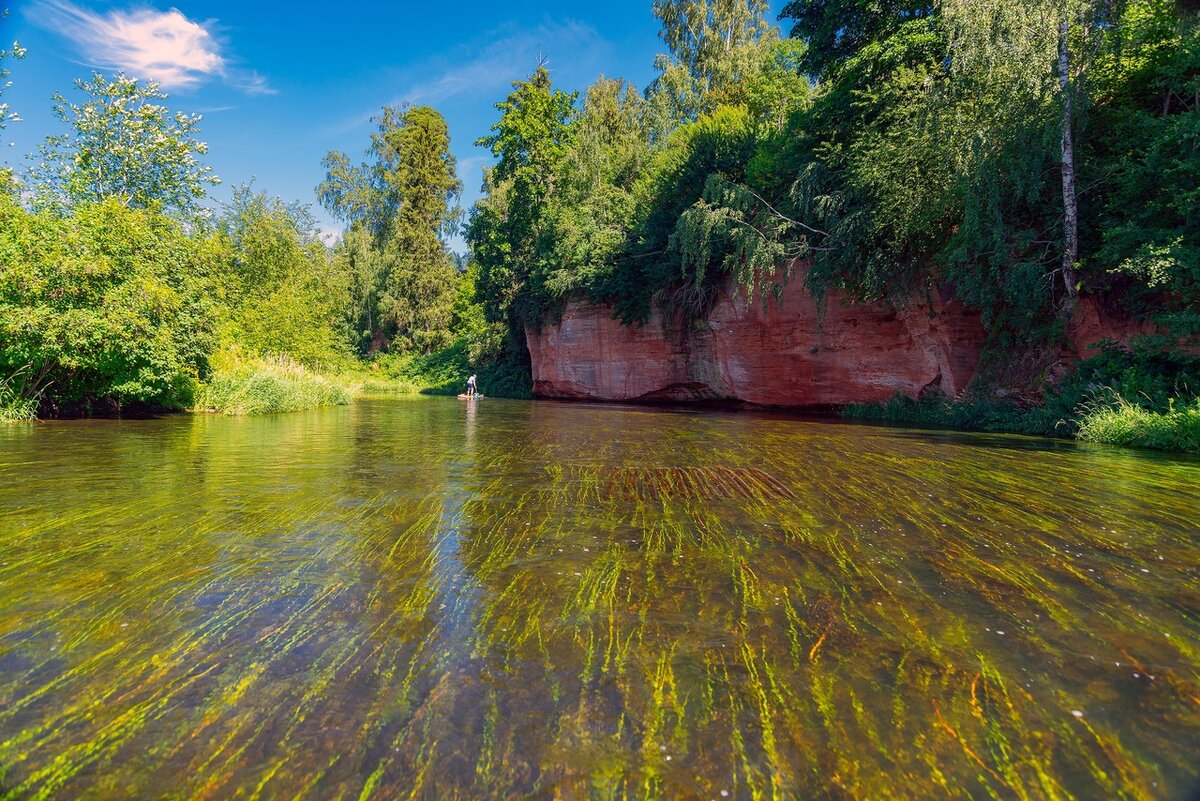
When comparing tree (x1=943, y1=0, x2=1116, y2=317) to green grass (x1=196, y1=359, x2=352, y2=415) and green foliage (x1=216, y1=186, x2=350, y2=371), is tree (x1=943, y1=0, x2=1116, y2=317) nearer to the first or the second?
green grass (x1=196, y1=359, x2=352, y2=415)

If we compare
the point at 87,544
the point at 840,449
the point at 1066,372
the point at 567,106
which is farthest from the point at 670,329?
the point at 87,544

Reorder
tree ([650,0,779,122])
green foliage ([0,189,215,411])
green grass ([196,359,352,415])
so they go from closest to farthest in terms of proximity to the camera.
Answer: green foliage ([0,189,215,411])
green grass ([196,359,352,415])
tree ([650,0,779,122])

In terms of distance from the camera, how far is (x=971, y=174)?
42.5 feet

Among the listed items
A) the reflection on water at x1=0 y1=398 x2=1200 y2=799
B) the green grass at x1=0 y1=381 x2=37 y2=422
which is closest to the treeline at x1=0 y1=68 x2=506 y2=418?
the green grass at x1=0 y1=381 x2=37 y2=422

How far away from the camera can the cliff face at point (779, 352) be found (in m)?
16.4

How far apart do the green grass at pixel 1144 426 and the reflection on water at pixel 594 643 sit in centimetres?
514

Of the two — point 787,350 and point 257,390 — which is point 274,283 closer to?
point 257,390

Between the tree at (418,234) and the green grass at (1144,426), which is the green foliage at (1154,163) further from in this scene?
the tree at (418,234)

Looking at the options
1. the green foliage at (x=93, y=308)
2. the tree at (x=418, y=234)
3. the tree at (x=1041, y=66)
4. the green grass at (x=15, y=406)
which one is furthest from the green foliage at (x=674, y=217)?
the tree at (x=418, y=234)

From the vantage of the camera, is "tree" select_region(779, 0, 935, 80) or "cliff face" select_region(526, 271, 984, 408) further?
"tree" select_region(779, 0, 935, 80)

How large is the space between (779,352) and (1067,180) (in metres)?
9.42

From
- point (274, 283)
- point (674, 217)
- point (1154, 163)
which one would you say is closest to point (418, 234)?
point (274, 283)

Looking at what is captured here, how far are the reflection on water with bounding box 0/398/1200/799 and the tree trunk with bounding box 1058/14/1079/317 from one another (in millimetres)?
8964

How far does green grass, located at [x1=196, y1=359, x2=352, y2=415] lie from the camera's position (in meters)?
16.6
